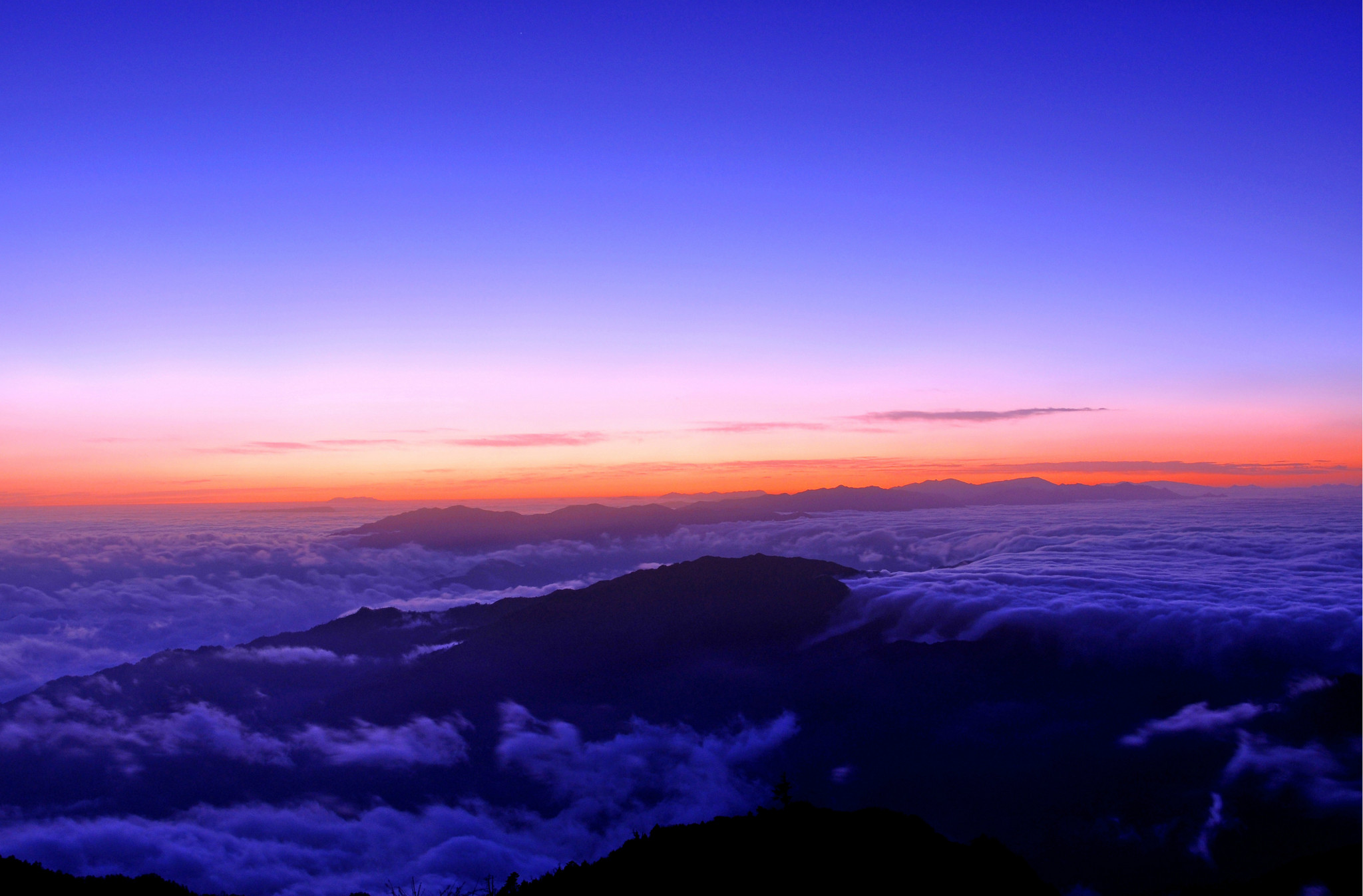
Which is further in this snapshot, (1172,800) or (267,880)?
(1172,800)

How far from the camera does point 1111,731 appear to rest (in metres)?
190

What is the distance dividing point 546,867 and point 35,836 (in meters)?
115

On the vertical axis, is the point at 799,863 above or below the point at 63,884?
above

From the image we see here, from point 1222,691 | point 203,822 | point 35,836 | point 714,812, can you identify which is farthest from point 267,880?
point 1222,691

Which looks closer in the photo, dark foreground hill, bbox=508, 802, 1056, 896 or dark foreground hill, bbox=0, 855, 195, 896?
dark foreground hill, bbox=508, 802, 1056, 896

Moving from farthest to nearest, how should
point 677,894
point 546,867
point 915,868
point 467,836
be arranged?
point 467,836, point 546,867, point 915,868, point 677,894

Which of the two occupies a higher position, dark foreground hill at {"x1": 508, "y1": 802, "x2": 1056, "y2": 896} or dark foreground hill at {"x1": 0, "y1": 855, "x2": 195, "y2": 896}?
dark foreground hill at {"x1": 508, "y1": 802, "x2": 1056, "y2": 896}

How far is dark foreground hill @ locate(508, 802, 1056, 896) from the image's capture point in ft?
124

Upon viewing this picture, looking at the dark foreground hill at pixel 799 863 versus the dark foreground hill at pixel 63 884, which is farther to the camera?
the dark foreground hill at pixel 63 884

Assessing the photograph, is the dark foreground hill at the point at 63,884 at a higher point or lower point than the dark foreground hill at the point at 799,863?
lower

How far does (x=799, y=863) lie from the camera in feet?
130

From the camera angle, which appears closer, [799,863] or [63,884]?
[799,863]

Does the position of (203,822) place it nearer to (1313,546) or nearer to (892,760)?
(892,760)

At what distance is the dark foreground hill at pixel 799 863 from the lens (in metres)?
37.8
